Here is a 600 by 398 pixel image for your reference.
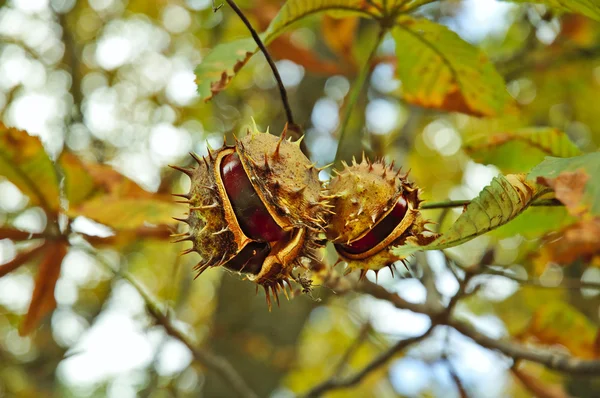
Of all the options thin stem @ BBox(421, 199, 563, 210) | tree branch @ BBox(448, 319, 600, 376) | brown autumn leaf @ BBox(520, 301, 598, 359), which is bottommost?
thin stem @ BBox(421, 199, 563, 210)

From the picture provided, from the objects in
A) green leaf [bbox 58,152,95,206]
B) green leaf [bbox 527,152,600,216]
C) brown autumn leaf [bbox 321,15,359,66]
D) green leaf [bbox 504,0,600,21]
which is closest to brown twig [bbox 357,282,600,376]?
green leaf [bbox 527,152,600,216]

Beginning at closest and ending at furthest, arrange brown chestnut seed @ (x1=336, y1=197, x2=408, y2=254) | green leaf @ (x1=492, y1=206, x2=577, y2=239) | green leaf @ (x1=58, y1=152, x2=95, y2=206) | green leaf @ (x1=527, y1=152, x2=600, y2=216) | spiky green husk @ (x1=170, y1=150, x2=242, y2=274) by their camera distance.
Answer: green leaf @ (x1=527, y1=152, x2=600, y2=216)
spiky green husk @ (x1=170, y1=150, x2=242, y2=274)
brown chestnut seed @ (x1=336, y1=197, x2=408, y2=254)
green leaf @ (x1=492, y1=206, x2=577, y2=239)
green leaf @ (x1=58, y1=152, x2=95, y2=206)

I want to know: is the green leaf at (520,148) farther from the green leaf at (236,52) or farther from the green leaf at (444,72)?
the green leaf at (236,52)

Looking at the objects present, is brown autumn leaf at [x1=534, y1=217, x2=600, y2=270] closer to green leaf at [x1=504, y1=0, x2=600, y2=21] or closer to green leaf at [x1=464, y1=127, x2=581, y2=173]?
green leaf at [x1=464, y1=127, x2=581, y2=173]

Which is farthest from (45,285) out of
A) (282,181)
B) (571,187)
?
(571,187)

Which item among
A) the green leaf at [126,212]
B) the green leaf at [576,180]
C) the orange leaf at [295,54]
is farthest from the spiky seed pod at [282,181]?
the orange leaf at [295,54]

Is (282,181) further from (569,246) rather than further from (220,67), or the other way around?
(569,246)
